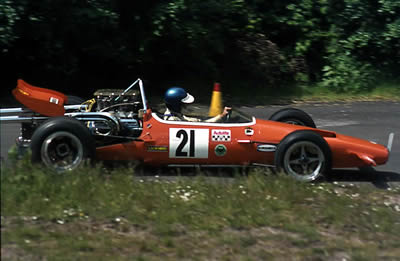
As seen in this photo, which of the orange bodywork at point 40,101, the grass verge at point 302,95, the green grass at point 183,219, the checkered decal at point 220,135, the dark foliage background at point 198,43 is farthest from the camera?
the grass verge at point 302,95

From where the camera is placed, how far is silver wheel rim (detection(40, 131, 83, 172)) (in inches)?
283

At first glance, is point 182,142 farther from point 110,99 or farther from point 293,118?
point 293,118

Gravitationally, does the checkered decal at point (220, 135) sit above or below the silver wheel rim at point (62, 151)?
above

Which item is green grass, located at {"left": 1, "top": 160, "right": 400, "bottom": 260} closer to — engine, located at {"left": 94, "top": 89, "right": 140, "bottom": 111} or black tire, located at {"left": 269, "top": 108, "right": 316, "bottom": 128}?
engine, located at {"left": 94, "top": 89, "right": 140, "bottom": 111}

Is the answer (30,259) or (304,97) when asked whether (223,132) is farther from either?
(304,97)

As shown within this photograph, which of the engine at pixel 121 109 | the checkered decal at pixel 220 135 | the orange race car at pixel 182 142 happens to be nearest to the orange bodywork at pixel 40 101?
the orange race car at pixel 182 142

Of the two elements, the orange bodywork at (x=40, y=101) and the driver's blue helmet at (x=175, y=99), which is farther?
the driver's blue helmet at (x=175, y=99)

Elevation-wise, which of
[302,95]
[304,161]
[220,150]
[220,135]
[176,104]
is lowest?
[304,161]

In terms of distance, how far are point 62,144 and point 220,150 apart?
6.26 ft

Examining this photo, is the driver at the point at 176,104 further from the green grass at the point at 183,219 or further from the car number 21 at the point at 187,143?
the green grass at the point at 183,219

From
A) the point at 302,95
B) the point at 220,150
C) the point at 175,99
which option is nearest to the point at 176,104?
the point at 175,99

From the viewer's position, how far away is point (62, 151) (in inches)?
287

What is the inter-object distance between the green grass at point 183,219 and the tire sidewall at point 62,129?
1.16 feet

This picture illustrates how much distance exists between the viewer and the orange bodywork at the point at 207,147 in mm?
7598
